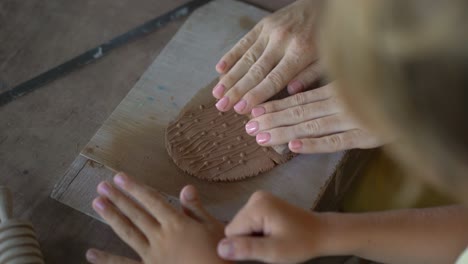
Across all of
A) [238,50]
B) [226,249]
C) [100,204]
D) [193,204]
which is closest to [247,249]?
[226,249]

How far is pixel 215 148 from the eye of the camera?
0.91m

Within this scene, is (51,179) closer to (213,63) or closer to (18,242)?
(18,242)

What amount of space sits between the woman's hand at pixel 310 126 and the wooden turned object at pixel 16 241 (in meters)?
0.40

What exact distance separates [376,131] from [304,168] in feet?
1.40

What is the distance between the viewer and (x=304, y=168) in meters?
0.90

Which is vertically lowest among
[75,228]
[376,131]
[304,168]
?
[75,228]

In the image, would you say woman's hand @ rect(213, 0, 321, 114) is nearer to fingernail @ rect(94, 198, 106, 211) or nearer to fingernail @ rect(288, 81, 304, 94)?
fingernail @ rect(288, 81, 304, 94)

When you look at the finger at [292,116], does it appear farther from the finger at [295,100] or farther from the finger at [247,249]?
the finger at [247,249]

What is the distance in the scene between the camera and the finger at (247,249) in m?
0.67

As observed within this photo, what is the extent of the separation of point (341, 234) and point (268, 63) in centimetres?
38

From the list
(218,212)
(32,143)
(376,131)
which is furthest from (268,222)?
(32,143)

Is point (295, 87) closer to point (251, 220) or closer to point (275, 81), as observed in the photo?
point (275, 81)

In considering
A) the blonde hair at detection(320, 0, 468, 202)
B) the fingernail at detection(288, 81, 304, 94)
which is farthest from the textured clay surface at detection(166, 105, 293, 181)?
the blonde hair at detection(320, 0, 468, 202)

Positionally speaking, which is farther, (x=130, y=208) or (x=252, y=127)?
(x=252, y=127)
